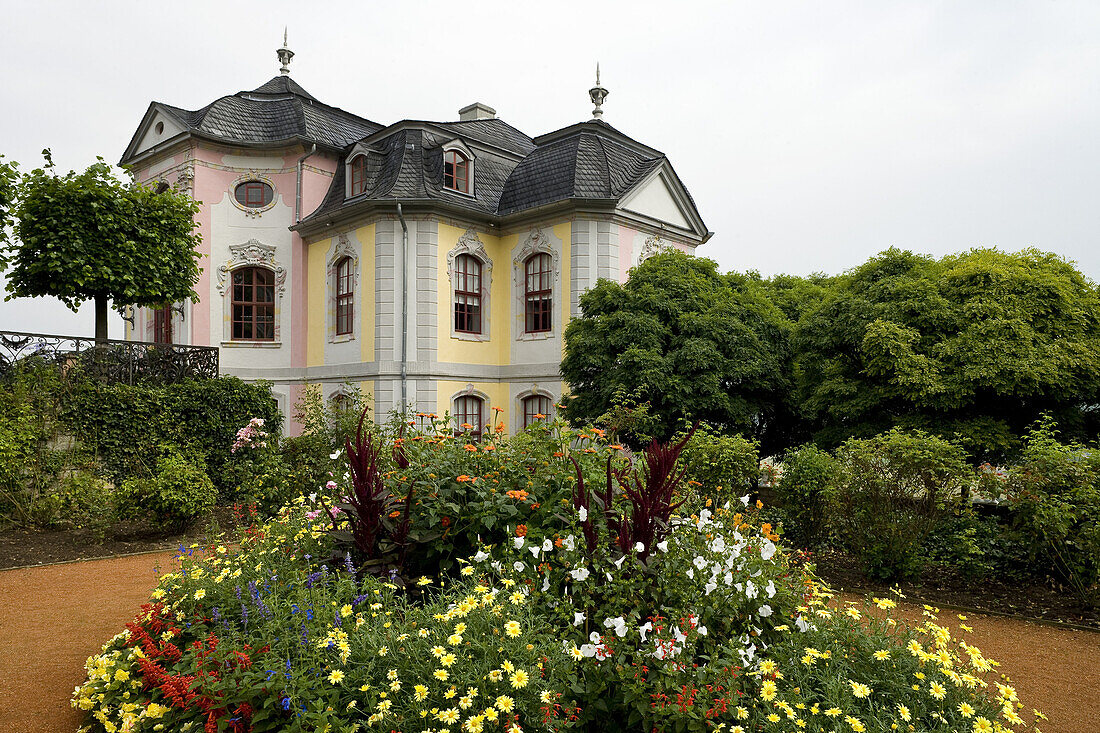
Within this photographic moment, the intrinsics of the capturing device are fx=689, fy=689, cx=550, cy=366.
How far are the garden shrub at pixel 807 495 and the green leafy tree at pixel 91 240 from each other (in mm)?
10732

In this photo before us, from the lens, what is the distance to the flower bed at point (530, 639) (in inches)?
109

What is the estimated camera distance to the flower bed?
2.78 m

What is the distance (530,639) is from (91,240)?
1181 cm

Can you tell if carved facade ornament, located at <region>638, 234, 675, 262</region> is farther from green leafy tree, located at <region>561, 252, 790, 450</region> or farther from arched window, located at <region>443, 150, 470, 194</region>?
arched window, located at <region>443, 150, 470, 194</region>

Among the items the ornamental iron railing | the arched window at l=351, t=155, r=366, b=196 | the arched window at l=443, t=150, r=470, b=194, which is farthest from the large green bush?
the arched window at l=443, t=150, r=470, b=194

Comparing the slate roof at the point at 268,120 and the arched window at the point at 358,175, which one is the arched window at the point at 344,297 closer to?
the arched window at the point at 358,175

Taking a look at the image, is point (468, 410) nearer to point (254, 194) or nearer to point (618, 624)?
point (254, 194)

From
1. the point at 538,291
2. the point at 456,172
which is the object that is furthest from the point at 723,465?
the point at 456,172

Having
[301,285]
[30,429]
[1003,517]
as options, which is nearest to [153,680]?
[30,429]

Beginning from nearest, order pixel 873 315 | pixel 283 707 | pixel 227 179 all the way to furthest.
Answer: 1. pixel 283 707
2. pixel 873 315
3. pixel 227 179

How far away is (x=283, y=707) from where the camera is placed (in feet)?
9.09

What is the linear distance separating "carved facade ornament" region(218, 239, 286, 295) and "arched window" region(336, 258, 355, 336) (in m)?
2.00

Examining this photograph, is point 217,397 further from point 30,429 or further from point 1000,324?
point 1000,324

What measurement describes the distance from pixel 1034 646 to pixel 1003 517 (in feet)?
7.38
